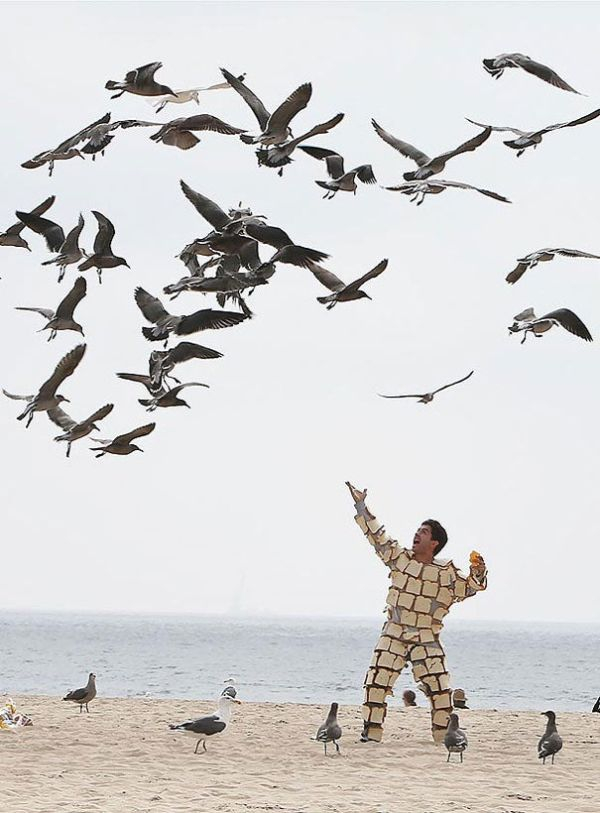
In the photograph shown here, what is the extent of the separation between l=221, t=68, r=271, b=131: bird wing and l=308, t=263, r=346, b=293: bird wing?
122cm

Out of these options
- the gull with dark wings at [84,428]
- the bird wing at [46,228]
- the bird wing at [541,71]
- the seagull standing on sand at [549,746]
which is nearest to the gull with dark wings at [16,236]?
the bird wing at [46,228]

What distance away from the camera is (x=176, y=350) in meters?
11.1

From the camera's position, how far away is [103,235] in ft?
39.8

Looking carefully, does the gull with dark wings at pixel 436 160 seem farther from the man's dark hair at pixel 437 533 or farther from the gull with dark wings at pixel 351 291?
the man's dark hair at pixel 437 533

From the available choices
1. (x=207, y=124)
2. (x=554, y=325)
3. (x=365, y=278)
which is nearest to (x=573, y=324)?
(x=554, y=325)

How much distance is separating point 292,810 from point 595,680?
43.5 m

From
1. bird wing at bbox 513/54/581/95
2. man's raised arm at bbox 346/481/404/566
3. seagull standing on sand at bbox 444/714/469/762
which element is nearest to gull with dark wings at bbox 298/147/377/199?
bird wing at bbox 513/54/581/95

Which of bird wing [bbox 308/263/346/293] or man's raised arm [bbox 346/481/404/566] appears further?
man's raised arm [bbox 346/481/404/566]

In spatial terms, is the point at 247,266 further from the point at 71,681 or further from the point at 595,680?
the point at 595,680

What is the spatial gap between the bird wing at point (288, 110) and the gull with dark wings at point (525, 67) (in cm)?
146

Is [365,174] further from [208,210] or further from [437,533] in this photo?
[437,533]

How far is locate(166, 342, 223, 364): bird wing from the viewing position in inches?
431


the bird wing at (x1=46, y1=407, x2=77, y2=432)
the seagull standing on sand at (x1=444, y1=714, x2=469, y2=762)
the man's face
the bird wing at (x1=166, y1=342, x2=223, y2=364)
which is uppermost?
the bird wing at (x1=166, y1=342, x2=223, y2=364)

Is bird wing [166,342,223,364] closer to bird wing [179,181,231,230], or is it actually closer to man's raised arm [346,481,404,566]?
bird wing [179,181,231,230]
